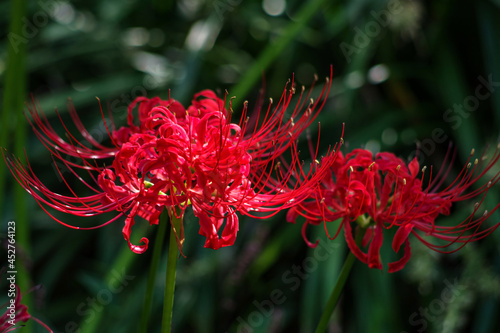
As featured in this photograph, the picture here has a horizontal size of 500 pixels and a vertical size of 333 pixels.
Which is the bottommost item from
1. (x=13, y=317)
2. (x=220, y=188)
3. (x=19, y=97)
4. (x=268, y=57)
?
(x=13, y=317)

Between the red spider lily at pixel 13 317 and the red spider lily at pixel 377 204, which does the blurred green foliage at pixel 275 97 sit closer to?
the red spider lily at pixel 377 204

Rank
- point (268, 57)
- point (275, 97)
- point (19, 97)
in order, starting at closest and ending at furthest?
point (19, 97), point (268, 57), point (275, 97)

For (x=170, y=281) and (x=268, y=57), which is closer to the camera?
(x=170, y=281)

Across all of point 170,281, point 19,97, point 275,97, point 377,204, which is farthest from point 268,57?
point 170,281

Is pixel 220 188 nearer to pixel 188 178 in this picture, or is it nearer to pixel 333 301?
pixel 188 178

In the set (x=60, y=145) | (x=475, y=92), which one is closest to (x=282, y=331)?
(x=475, y=92)

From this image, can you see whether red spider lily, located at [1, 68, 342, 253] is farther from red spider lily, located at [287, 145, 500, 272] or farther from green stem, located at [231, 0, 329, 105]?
green stem, located at [231, 0, 329, 105]

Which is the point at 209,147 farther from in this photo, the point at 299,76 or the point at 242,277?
Result: the point at 299,76
